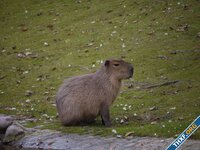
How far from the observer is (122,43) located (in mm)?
17031

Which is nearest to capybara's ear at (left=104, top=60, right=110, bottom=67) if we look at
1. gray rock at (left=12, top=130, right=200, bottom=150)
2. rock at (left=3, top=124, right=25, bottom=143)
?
gray rock at (left=12, top=130, right=200, bottom=150)

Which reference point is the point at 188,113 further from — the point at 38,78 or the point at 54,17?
the point at 54,17

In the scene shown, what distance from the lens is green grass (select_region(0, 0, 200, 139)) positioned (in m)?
11.4

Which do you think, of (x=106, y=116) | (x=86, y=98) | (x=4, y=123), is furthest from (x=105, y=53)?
(x=4, y=123)

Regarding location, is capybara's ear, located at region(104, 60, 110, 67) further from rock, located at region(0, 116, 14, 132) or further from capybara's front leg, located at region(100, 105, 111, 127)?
rock, located at region(0, 116, 14, 132)

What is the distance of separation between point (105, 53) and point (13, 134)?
623 centimetres

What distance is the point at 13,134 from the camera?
34.8ft

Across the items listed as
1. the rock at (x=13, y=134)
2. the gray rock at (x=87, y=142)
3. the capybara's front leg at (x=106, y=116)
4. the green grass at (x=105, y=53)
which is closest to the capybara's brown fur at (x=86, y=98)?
the capybara's front leg at (x=106, y=116)

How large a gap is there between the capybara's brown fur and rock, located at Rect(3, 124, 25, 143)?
2.70 ft

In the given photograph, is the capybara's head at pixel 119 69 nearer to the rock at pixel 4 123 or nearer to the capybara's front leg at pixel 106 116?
the capybara's front leg at pixel 106 116

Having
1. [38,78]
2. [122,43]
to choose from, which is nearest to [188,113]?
[38,78]

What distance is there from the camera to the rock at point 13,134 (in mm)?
10566

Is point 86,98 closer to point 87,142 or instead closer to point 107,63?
point 107,63

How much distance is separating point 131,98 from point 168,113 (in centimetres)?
178
